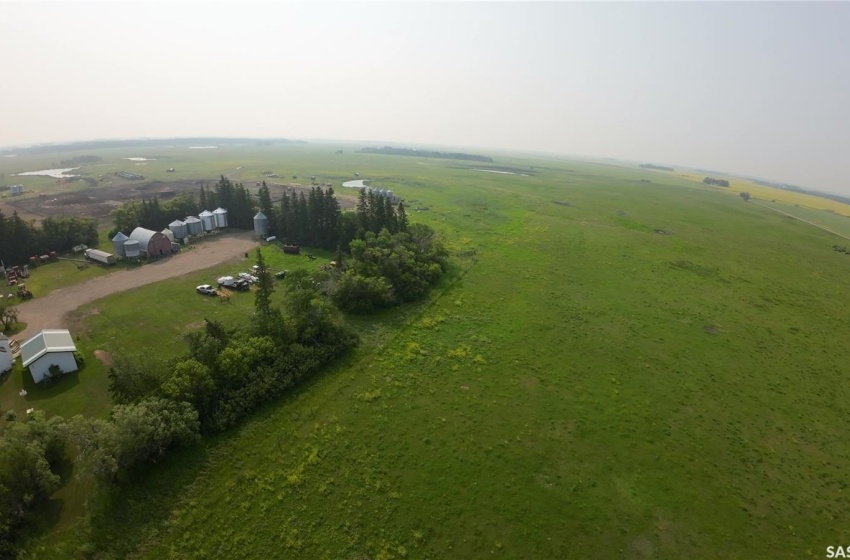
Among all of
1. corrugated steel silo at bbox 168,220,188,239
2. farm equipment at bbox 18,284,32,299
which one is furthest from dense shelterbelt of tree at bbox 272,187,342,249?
farm equipment at bbox 18,284,32,299

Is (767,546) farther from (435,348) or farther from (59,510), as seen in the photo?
(59,510)

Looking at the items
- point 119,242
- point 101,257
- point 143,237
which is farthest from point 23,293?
point 143,237

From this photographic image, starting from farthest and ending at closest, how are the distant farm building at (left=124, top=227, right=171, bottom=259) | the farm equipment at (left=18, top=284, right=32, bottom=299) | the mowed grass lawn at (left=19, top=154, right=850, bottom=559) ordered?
the distant farm building at (left=124, top=227, right=171, bottom=259), the farm equipment at (left=18, top=284, right=32, bottom=299), the mowed grass lawn at (left=19, top=154, right=850, bottom=559)

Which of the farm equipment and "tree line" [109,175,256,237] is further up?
"tree line" [109,175,256,237]

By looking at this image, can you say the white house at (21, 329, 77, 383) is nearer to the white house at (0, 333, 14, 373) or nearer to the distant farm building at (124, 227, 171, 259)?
the white house at (0, 333, 14, 373)

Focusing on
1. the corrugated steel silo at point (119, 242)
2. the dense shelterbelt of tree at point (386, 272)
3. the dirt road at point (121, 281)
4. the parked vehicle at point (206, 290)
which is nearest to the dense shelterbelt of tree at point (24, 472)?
the dirt road at point (121, 281)

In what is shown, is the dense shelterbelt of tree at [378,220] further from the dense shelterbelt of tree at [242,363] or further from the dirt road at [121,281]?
the dense shelterbelt of tree at [242,363]

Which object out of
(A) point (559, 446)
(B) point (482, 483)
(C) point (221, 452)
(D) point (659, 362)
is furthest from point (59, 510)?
(D) point (659, 362)
